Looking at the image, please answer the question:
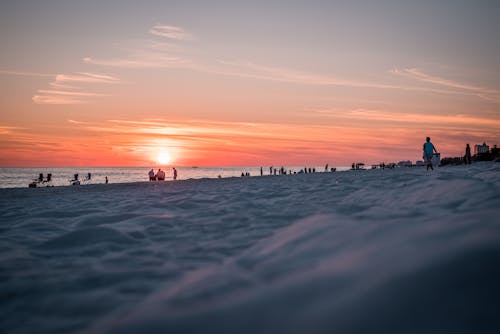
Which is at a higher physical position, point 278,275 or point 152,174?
point 152,174

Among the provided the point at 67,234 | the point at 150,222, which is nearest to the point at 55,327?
the point at 67,234

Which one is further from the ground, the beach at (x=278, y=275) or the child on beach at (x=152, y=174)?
the child on beach at (x=152, y=174)

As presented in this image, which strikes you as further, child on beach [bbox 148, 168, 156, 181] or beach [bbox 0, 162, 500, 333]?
child on beach [bbox 148, 168, 156, 181]

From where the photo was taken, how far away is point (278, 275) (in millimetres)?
2242

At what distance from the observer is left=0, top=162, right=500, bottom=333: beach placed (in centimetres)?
156

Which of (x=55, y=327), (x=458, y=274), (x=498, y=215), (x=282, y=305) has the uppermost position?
(x=498, y=215)

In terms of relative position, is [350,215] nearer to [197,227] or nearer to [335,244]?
[335,244]

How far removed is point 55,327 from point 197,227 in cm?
248

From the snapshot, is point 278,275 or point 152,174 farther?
point 152,174

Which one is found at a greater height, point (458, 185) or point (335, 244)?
point (458, 185)

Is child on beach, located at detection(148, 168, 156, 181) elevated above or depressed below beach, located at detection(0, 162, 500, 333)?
above

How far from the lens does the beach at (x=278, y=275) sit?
156 cm

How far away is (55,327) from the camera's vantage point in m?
1.91

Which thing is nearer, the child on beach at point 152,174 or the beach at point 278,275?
the beach at point 278,275
